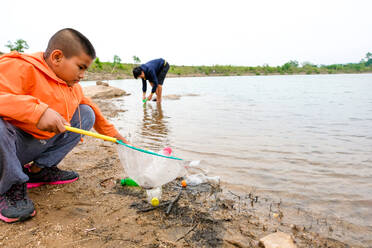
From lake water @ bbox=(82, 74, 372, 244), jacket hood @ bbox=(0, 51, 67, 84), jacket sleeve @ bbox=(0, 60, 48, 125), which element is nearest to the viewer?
jacket sleeve @ bbox=(0, 60, 48, 125)

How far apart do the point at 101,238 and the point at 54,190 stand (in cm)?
96

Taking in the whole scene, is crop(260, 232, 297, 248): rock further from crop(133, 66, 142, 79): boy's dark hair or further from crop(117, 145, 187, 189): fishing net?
crop(133, 66, 142, 79): boy's dark hair

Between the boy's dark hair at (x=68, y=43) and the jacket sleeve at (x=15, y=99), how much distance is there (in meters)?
0.32

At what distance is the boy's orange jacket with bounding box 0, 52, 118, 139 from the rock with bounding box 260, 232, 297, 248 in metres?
1.74

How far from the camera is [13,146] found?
1791 millimetres

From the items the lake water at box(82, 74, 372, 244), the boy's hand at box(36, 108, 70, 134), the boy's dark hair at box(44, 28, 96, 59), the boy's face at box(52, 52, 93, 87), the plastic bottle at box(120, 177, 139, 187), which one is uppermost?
the boy's dark hair at box(44, 28, 96, 59)

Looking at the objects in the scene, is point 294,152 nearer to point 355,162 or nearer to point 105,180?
point 355,162

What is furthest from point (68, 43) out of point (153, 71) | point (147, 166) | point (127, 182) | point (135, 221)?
point (153, 71)

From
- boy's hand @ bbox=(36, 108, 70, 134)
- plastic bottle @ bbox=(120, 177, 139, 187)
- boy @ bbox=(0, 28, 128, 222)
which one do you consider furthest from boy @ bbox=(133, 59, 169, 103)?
boy's hand @ bbox=(36, 108, 70, 134)

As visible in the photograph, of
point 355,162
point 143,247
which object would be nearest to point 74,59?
point 143,247

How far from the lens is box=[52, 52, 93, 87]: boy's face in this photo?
1983 mm

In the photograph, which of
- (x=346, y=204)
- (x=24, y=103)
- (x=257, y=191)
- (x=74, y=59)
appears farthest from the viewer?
(x=257, y=191)

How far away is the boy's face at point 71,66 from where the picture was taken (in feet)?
6.51

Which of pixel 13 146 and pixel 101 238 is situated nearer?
pixel 101 238
